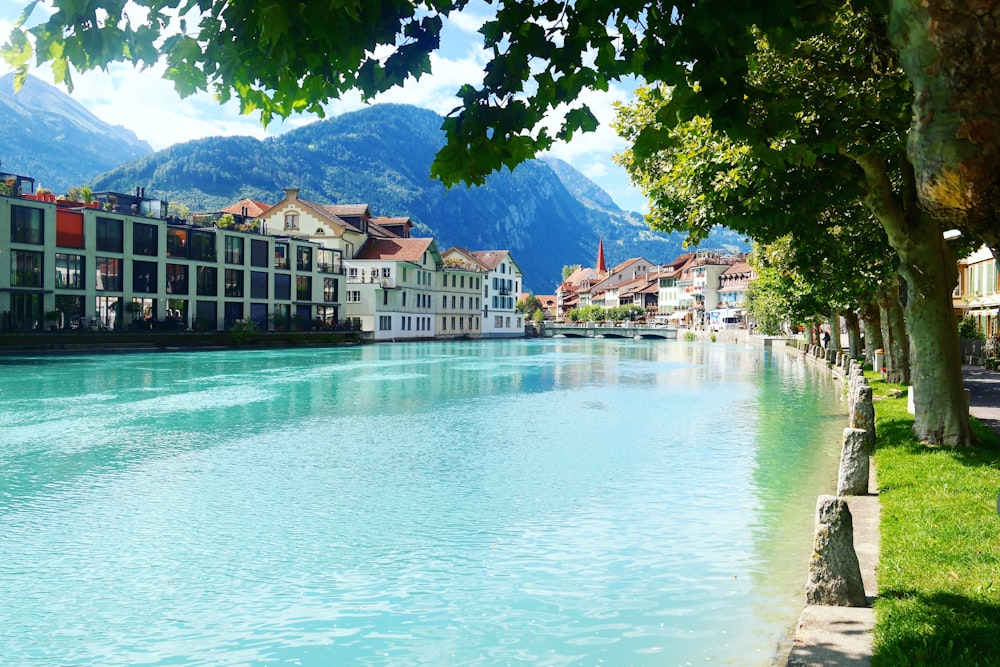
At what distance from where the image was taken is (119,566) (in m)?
10.5

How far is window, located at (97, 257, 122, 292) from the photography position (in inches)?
2452

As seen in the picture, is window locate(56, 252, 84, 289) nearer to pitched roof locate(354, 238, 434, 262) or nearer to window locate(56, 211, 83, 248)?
window locate(56, 211, 83, 248)

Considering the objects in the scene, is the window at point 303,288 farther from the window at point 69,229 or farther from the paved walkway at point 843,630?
the paved walkway at point 843,630

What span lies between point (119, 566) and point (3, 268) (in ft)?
173

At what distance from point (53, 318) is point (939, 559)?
60.0 m

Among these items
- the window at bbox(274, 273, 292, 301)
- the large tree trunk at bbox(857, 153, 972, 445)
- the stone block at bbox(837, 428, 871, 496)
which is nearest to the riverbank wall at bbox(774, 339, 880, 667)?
the stone block at bbox(837, 428, 871, 496)

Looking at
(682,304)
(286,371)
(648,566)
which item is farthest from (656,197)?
(682,304)

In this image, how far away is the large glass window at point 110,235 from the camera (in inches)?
2429

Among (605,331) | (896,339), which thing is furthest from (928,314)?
(605,331)

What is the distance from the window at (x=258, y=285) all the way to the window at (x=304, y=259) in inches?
A: 178

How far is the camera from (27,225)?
56.4 metres

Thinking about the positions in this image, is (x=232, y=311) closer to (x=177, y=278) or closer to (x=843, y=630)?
(x=177, y=278)

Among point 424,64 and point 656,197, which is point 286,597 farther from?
point 656,197

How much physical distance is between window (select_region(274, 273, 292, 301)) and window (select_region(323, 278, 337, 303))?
5.56 m
